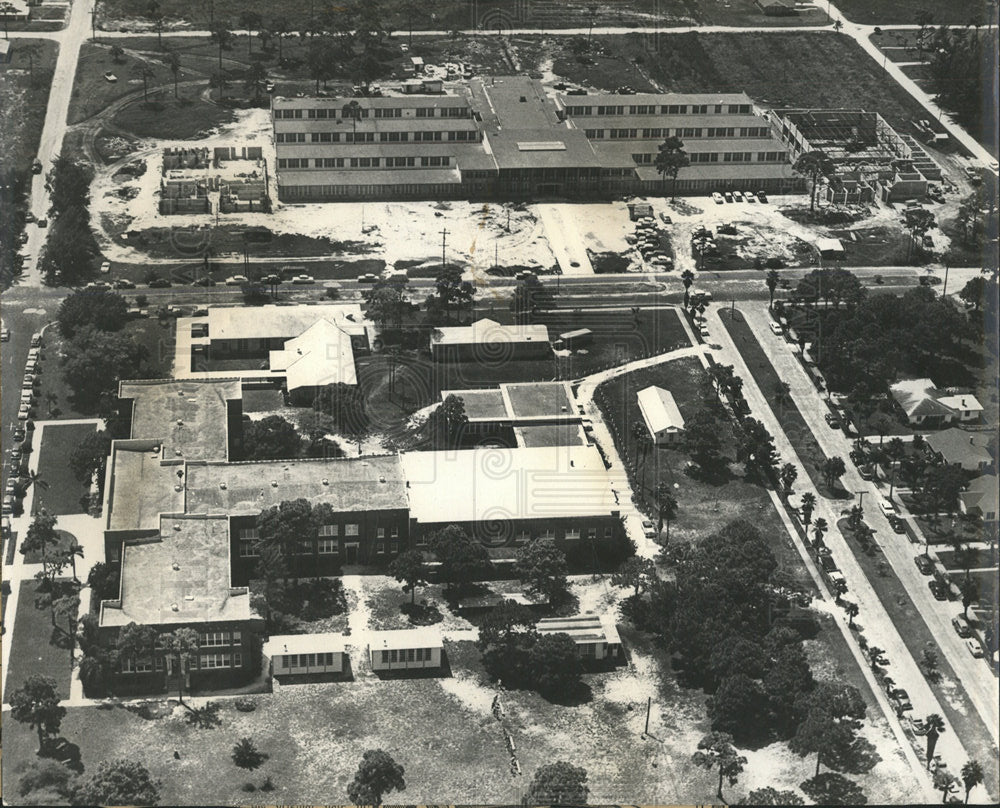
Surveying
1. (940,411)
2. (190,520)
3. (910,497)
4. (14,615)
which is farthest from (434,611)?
(940,411)

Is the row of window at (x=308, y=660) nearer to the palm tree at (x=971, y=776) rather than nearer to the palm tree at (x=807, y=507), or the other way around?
the palm tree at (x=807, y=507)

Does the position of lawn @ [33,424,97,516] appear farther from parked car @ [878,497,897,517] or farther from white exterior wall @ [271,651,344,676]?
parked car @ [878,497,897,517]

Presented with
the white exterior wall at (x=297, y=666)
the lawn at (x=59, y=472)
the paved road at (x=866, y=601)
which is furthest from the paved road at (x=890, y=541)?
the lawn at (x=59, y=472)

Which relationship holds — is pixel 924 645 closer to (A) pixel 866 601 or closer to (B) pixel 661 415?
(A) pixel 866 601

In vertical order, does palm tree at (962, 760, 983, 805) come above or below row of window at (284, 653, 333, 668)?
above

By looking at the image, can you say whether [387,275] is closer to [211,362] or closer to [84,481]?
[211,362]

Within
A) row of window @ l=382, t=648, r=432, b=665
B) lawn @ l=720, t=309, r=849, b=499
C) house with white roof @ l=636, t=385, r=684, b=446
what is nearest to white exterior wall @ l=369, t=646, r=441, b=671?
row of window @ l=382, t=648, r=432, b=665

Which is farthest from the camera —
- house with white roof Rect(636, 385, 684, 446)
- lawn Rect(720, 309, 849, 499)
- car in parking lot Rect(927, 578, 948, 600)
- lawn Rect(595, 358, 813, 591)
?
house with white roof Rect(636, 385, 684, 446)
